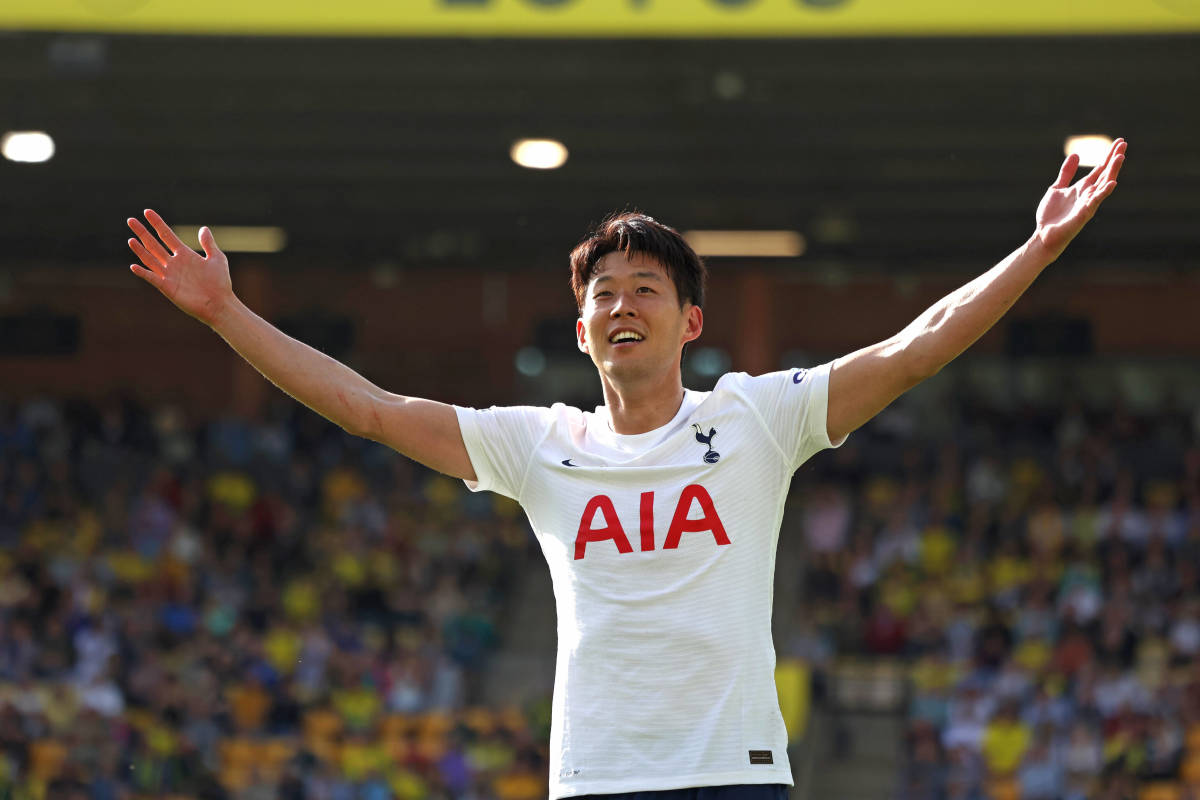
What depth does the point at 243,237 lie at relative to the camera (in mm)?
23500

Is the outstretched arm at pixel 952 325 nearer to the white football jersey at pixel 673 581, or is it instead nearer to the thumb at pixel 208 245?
the white football jersey at pixel 673 581

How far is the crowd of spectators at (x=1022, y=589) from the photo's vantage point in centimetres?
1639

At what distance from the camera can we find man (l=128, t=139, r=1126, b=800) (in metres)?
3.54

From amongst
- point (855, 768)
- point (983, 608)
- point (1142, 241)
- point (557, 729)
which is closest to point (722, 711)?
point (557, 729)

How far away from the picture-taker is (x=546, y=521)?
3.81 meters

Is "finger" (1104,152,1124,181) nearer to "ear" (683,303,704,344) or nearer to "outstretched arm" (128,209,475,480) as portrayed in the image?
"ear" (683,303,704,344)

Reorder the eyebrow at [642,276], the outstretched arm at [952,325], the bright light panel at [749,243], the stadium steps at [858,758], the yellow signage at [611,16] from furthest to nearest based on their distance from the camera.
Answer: the bright light panel at [749,243] → the stadium steps at [858,758] → the yellow signage at [611,16] → the eyebrow at [642,276] → the outstretched arm at [952,325]

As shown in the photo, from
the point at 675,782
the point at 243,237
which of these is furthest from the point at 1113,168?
the point at 243,237

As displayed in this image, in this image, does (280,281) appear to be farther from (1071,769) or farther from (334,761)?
(1071,769)

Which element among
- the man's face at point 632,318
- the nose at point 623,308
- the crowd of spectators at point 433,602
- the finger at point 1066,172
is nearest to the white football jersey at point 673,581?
the man's face at point 632,318

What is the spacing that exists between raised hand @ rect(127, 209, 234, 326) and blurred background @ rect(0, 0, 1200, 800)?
9.38 meters

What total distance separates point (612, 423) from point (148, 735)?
14.2 m

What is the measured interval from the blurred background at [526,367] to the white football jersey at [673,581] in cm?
955

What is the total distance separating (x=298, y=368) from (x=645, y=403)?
2.63 ft
